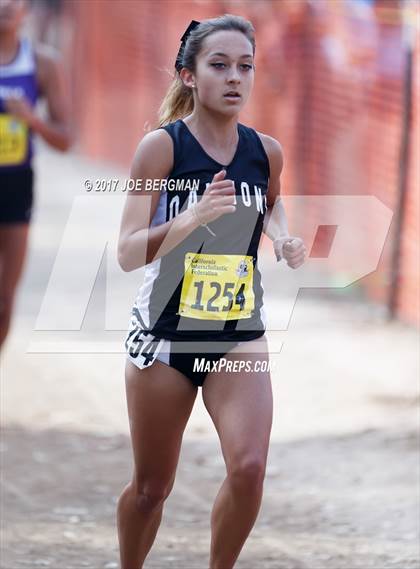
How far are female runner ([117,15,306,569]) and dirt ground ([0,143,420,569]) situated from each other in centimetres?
123

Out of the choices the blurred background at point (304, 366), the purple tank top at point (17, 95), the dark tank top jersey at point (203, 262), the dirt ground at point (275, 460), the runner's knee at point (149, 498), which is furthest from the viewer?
the purple tank top at point (17, 95)

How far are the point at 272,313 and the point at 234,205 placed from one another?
628cm

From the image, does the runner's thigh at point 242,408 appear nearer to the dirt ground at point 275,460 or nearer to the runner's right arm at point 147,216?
the runner's right arm at point 147,216

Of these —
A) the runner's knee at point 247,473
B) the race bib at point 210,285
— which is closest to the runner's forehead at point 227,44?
the race bib at point 210,285

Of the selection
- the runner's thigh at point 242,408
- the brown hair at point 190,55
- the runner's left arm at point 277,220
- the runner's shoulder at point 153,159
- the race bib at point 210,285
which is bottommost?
the runner's thigh at point 242,408

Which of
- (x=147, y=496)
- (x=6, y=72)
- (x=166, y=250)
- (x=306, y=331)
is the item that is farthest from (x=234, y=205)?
(x=306, y=331)

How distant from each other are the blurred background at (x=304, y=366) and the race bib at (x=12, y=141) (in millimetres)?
1153

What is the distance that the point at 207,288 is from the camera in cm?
414

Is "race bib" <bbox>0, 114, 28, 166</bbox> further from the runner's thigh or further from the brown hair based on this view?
the runner's thigh

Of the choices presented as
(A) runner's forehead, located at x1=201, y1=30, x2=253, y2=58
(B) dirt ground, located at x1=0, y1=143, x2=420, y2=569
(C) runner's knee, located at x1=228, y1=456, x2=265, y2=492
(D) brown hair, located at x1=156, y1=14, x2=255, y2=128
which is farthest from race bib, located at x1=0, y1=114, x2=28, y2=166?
(C) runner's knee, located at x1=228, y1=456, x2=265, y2=492

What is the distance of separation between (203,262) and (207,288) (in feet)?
0.27

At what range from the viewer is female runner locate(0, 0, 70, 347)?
7250 mm

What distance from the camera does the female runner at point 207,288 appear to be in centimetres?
411

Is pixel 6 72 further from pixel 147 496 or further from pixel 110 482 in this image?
pixel 147 496
